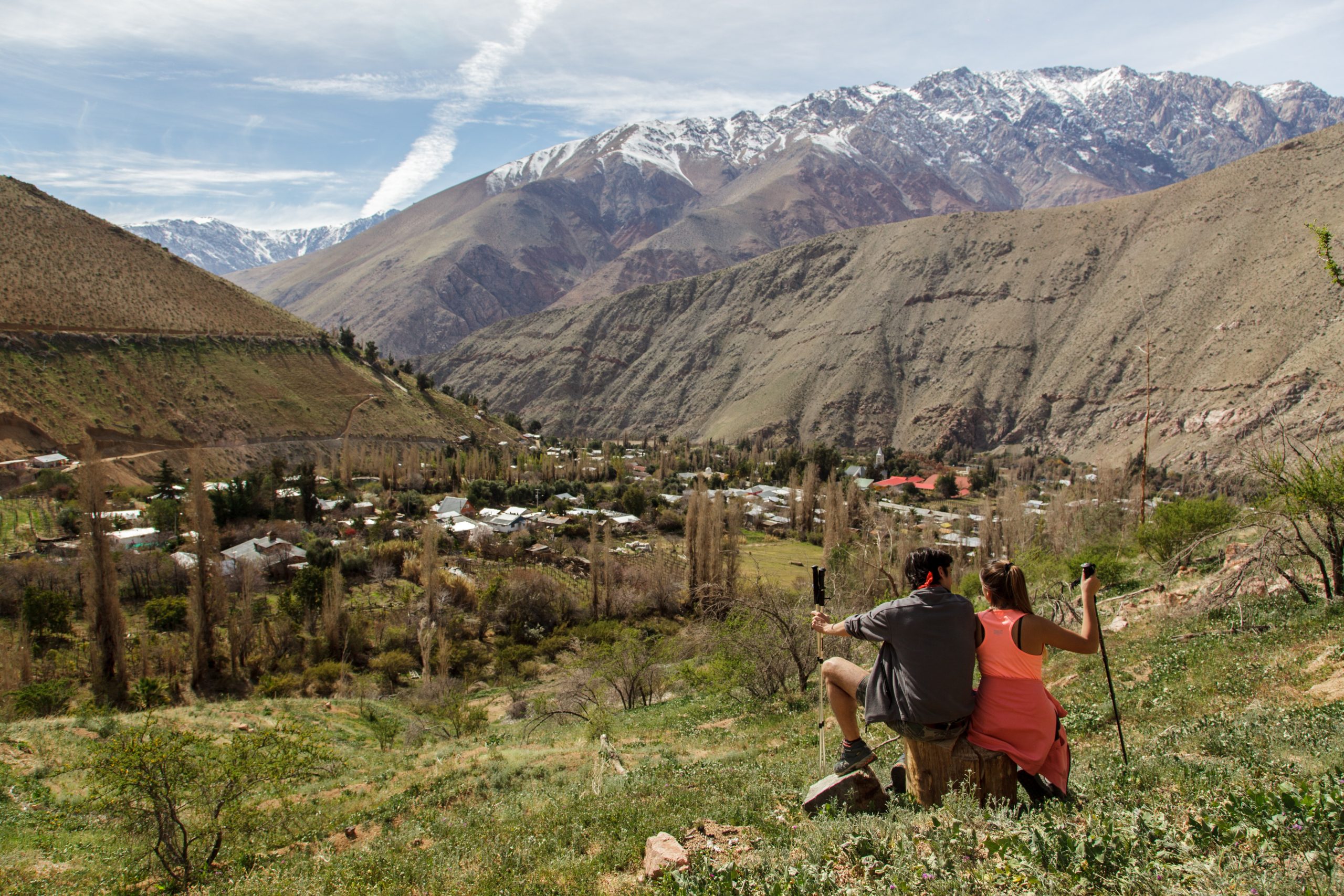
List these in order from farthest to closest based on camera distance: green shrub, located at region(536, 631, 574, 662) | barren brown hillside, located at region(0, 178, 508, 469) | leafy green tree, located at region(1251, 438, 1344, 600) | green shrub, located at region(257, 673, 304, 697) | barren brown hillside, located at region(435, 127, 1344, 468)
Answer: barren brown hillside, located at region(435, 127, 1344, 468) → barren brown hillside, located at region(0, 178, 508, 469) → green shrub, located at region(536, 631, 574, 662) → green shrub, located at region(257, 673, 304, 697) → leafy green tree, located at region(1251, 438, 1344, 600)

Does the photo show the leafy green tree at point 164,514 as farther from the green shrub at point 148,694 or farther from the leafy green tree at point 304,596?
the green shrub at point 148,694

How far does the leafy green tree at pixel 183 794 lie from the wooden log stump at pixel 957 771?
785cm

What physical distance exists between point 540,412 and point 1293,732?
157385 millimetres

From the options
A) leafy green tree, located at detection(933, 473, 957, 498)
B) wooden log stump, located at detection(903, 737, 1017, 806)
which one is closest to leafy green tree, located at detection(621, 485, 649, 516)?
leafy green tree, located at detection(933, 473, 957, 498)

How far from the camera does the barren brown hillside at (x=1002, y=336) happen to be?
81562 mm

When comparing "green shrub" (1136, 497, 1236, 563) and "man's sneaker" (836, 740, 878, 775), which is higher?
"man's sneaker" (836, 740, 878, 775)

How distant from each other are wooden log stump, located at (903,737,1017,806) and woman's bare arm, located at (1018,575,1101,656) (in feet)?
2.65

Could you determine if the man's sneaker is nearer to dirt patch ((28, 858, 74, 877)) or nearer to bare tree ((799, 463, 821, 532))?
dirt patch ((28, 858, 74, 877))

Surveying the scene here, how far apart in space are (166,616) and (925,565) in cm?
3746

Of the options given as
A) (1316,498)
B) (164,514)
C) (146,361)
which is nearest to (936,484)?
(164,514)

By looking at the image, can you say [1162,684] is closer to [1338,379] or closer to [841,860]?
[841,860]

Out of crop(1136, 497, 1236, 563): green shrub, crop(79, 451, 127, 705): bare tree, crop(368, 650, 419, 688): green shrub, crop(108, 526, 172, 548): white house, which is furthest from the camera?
crop(108, 526, 172, 548): white house

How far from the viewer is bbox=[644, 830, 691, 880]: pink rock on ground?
5137 millimetres

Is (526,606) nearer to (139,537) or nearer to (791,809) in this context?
(139,537)
